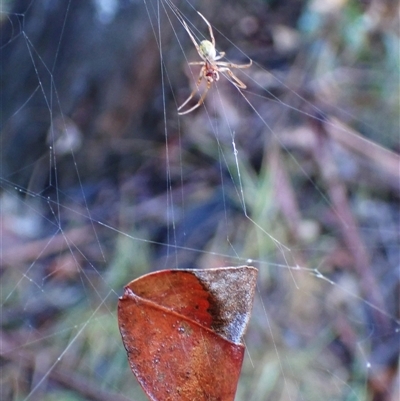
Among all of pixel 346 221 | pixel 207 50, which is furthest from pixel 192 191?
pixel 207 50

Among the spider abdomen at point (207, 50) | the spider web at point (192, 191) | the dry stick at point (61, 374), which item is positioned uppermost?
the spider abdomen at point (207, 50)

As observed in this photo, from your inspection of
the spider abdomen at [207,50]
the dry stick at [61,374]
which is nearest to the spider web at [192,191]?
the dry stick at [61,374]

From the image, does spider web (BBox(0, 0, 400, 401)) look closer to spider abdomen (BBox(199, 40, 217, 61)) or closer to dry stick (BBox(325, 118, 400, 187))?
dry stick (BBox(325, 118, 400, 187))

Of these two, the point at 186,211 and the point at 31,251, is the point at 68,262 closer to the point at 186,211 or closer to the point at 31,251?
the point at 31,251

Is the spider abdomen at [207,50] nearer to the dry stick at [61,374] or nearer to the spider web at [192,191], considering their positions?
the spider web at [192,191]

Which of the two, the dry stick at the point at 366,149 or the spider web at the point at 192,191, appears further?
the dry stick at the point at 366,149

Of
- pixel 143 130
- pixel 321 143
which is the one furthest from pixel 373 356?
pixel 143 130

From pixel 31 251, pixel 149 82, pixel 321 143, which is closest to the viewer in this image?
pixel 31 251
